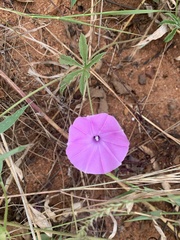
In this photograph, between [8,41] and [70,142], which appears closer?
[70,142]

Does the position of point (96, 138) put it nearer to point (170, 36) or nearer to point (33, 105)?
point (33, 105)

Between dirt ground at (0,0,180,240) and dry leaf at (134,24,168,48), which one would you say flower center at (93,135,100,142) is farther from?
dry leaf at (134,24,168,48)

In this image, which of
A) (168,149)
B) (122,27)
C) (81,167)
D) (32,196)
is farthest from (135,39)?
(32,196)

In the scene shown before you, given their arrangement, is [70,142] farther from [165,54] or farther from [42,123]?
[165,54]

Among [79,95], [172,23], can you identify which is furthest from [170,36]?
[79,95]

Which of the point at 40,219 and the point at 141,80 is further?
the point at 141,80

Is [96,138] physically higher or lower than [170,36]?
lower
